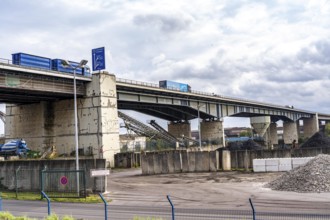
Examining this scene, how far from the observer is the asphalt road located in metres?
19.2

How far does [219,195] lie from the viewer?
2644 centimetres

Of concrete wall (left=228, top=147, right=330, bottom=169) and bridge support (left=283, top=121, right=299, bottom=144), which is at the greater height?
bridge support (left=283, top=121, right=299, bottom=144)

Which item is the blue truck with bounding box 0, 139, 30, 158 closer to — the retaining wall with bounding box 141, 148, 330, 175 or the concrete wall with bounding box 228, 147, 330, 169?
the retaining wall with bounding box 141, 148, 330, 175

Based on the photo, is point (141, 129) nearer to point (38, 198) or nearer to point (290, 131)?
point (38, 198)

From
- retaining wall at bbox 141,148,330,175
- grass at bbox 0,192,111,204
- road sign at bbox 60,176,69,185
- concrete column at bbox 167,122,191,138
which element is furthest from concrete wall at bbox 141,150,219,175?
concrete column at bbox 167,122,191,138

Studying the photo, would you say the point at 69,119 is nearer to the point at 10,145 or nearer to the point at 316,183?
the point at 10,145

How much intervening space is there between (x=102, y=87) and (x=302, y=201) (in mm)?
41142

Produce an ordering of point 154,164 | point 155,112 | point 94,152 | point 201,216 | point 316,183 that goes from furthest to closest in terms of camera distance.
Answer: point 155,112
point 94,152
point 154,164
point 316,183
point 201,216

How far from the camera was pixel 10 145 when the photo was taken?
197ft

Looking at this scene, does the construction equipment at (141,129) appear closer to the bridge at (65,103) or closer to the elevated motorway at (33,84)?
the bridge at (65,103)

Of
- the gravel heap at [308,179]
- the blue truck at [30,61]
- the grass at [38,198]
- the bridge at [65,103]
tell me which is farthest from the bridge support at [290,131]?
the grass at [38,198]

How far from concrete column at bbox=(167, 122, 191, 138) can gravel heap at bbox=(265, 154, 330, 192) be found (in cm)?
7990

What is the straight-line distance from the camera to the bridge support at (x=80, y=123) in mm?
58969

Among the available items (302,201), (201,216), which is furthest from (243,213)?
(302,201)
